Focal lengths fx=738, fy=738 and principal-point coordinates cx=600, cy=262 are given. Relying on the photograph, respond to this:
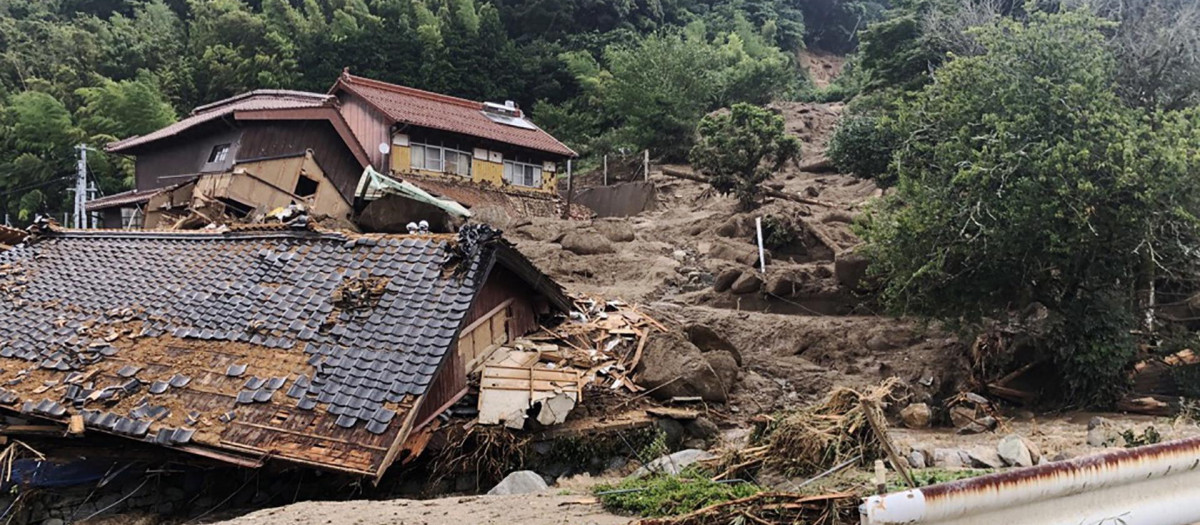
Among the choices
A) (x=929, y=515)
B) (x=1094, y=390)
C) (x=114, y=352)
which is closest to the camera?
(x=929, y=515)

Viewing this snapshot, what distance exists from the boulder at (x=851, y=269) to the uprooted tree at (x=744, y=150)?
6.12 m

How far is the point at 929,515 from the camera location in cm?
290

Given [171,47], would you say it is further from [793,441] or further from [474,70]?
[793,441]

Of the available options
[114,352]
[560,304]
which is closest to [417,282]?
[560,304]

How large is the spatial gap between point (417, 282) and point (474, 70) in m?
31.1

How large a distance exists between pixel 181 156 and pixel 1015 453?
23.5 metres

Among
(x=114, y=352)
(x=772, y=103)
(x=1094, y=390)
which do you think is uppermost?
(x=772, y=103)

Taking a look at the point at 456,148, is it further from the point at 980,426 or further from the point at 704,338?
the point at 980,426

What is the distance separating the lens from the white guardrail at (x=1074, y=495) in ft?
9.53

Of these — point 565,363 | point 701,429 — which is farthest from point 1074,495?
point 565,363

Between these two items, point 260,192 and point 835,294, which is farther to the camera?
point 260,192

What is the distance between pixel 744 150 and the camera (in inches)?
837

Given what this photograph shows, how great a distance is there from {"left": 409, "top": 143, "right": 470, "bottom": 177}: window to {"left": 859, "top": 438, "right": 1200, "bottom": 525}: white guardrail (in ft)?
70.6

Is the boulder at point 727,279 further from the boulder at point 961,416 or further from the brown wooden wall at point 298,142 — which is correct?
the brown wooden wall at point 298,142
